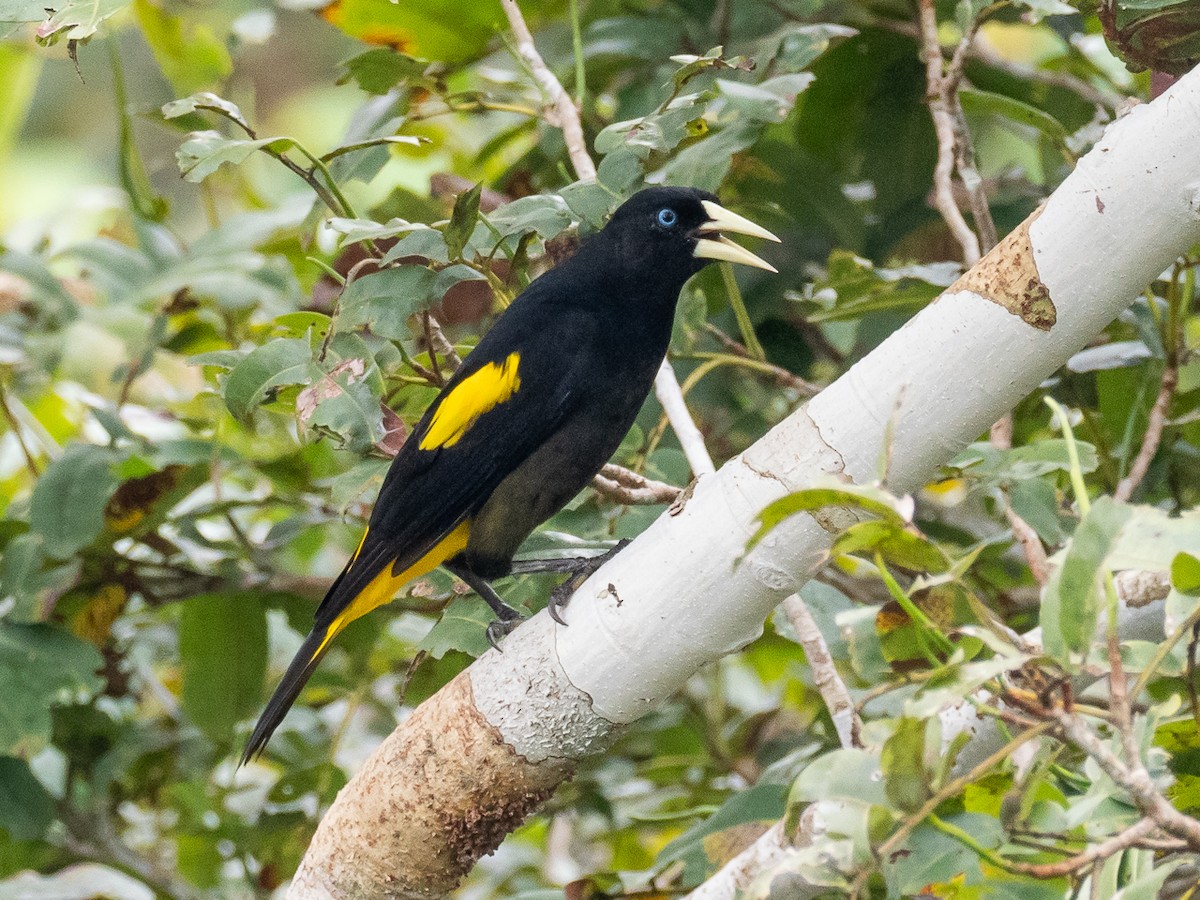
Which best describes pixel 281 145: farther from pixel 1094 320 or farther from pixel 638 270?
pixel 1094 320

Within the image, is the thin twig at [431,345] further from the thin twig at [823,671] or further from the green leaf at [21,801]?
the green leaf at [21,801]

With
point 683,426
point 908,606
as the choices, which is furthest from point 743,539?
point 683,426

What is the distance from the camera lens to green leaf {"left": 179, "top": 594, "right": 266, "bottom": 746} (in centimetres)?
280

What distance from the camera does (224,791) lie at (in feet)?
10.0

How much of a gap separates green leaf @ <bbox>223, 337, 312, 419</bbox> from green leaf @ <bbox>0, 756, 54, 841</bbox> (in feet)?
3.79

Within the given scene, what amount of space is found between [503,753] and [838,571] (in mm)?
1010

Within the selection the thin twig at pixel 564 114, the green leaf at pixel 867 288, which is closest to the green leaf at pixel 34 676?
the thin twig at pixel 564 114

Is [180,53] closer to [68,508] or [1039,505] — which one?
[68,508]

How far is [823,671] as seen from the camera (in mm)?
1827

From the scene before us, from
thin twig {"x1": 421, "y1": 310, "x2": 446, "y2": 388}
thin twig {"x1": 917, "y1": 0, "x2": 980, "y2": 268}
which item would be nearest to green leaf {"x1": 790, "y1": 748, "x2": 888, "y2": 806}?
thin twig {"x1": 421, "y1": 310, "x2": 446, "y2": 388}

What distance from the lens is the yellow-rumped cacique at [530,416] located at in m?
2.22

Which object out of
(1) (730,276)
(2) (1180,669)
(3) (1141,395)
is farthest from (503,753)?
(3) (1141,395)

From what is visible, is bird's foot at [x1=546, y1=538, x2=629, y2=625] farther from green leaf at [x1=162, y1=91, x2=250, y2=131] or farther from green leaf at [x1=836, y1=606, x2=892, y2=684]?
green leaf at [x1=162, y1=91, x2=250, y2=131]

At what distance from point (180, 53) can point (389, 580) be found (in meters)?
1.52
